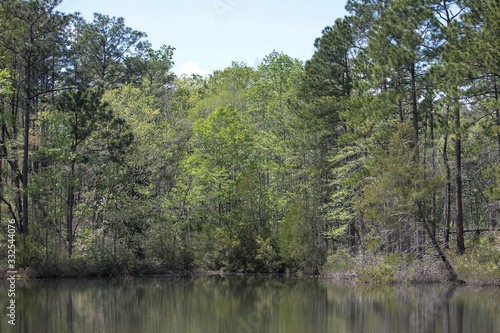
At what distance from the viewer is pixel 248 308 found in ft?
60.7

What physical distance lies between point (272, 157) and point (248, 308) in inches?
914

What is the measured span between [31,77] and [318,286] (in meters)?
19.2

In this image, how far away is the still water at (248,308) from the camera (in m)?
14.5

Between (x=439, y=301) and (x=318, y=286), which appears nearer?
(x=439, y=301)

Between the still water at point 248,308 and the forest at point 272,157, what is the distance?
11.5 feet

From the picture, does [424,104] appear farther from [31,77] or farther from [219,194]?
[31,77]

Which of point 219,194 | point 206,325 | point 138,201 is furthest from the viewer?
point 219,194

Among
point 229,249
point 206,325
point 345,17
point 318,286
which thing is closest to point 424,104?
point 345,17

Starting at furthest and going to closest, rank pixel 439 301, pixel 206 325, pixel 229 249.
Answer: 1. pixel 229 249
2. pixel 439 301
3. pixel 206 325

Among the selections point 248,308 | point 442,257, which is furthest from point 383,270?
point 248,308

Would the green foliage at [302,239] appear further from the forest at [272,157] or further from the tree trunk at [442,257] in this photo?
the tree trunk at [442,257]

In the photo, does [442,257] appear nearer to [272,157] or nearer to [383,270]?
[383,270]

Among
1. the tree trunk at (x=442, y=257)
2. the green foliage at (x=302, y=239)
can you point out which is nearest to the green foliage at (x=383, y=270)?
the tree trunk at (x=442, y=257)

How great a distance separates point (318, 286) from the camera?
26.6 m
